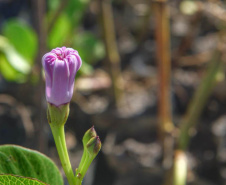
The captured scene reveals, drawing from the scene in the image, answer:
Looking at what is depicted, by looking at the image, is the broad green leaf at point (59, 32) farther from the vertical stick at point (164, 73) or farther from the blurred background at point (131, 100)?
the vertical stick at point (164, 73)

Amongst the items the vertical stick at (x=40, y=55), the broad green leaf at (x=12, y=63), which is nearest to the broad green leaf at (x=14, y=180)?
the vertical stick at (x=40, y=55)

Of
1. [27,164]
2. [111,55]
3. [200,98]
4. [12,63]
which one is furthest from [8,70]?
[27,164]

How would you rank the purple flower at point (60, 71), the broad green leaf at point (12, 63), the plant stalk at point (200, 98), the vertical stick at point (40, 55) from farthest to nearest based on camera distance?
1. the broad green leaf at point (12, 63)
2. the plant stalk at point (200, 98)
3. the vertical stick at point (40, 55)
4. the purple flower at point (60, 71)

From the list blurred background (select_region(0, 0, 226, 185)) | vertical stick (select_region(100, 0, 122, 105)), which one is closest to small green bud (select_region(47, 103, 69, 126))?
blurred background (select_region(0, 0, 226, 185))

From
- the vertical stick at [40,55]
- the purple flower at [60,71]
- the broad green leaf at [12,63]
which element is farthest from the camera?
the broad green leaf at [12,63]

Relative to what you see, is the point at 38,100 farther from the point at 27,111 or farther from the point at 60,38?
the point at 27,111

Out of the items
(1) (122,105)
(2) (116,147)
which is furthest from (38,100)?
(1) (122,105)
